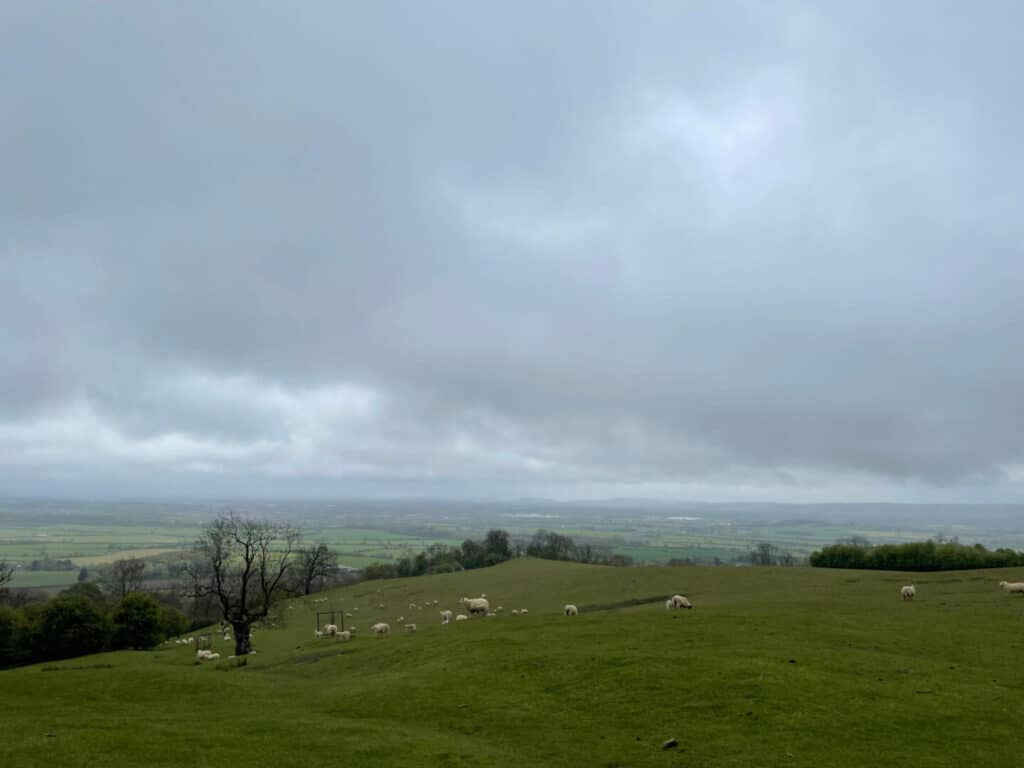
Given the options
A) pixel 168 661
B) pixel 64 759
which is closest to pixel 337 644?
pixel 168 661

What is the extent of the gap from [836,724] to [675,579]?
43.2 m

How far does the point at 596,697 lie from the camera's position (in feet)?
72.1

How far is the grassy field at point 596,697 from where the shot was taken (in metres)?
17.1

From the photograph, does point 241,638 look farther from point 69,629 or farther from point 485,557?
point 485,557

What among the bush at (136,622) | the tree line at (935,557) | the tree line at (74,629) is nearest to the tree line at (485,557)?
the bush at (136,622)

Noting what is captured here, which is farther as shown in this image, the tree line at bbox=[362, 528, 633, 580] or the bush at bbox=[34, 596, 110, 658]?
the tree line at bbox=[362, 528, 633, 580]

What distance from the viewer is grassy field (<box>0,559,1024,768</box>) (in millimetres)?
17141

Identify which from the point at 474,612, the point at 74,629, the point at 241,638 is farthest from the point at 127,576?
the point at 474,612

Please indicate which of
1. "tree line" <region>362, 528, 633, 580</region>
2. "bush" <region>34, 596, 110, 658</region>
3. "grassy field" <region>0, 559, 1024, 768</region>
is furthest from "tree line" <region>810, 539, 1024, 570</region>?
"bush" <region>34, 596, 110, 658</region>

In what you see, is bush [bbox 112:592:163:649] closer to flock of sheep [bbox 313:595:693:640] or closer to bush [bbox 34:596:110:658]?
bush [bbox 34:596:110:658]

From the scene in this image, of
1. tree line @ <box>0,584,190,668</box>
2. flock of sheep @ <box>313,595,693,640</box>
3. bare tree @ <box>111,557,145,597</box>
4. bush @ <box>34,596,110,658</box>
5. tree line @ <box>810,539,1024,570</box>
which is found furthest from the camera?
bare tree @ <box>111,557,145,597</box>

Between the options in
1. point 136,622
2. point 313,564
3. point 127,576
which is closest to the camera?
point 136,622

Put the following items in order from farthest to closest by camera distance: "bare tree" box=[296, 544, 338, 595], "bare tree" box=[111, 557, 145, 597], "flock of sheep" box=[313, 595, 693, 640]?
1. "bare tree" box=[296, 544, 338, 595]
2. "bare tree" box=[111, 557, 145, 597]
3. "flock of sheep" box=[313, 595, 693, 640]

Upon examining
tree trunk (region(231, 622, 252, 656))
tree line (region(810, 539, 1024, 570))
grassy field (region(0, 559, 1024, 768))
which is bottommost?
tree trunk (region(231, 622, 252, 656))
